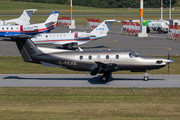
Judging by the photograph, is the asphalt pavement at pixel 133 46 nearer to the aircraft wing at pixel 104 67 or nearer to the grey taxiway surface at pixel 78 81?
the grey taxiway surface at pixel 78 81

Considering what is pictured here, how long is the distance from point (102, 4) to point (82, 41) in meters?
159

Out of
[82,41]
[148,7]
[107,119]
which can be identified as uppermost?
[148,7]

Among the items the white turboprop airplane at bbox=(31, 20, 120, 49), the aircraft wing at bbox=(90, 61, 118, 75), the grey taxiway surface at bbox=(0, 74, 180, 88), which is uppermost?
the white turboprop airplane at bbox=(31, 20, 120, 49)

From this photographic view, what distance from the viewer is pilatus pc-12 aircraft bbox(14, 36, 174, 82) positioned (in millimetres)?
21625

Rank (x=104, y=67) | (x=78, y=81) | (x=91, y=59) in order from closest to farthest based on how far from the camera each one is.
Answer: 1. (x=104, y=67)
2. (x=91, y=59)
3. (x=78, y=81)

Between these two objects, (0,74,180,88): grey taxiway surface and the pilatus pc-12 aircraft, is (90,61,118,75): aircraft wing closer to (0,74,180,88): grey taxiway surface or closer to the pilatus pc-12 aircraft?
the pilatus pc-12 aircraft

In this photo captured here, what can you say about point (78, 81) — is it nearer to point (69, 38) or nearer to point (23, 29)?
point (69, 38)

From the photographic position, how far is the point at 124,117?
555 inches

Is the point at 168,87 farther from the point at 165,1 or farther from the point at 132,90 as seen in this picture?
the point at 165,1

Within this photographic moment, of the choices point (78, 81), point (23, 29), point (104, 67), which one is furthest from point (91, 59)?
point (23, 29)

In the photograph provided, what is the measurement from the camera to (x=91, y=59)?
72.3 feet

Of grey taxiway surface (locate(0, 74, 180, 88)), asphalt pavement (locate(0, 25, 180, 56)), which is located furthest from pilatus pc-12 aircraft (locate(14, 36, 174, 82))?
asphalt pavement (locate(0, 25, 180, 56))

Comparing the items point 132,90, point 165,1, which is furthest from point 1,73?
point 165,1

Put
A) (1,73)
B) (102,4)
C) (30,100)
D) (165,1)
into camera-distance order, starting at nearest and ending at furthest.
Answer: (30,100) → (1,73) → (165,1) → (102,4)
